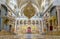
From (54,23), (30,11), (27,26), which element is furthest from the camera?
(27,26)

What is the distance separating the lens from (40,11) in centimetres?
4347

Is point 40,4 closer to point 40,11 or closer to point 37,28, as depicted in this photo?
point 40,11

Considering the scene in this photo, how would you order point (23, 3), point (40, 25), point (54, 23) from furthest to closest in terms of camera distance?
point (23, 3), point (40, 25), point (54, 23)

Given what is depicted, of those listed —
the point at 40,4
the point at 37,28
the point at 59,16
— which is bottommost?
the point at 37,28

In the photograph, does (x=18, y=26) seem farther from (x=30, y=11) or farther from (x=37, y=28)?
(x=30, y=11)

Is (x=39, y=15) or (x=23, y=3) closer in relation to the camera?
(x=39, y=15)

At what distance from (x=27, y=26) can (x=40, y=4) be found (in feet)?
27.0

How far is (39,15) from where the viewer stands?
42.5 metres

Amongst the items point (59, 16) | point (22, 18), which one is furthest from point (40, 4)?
point (59, 16)

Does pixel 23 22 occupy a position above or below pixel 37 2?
below

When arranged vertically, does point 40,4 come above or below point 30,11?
above

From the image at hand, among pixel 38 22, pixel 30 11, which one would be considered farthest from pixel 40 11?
pixel 30 11

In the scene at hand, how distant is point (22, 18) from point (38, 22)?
202 inches

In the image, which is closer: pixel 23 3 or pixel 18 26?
pixel 18 26
